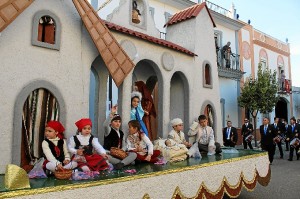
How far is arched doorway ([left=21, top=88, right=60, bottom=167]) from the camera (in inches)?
166

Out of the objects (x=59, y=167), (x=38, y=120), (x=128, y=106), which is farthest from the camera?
(x=128, y=106)

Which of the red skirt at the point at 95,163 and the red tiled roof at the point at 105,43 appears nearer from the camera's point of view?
the red skirt at the point at 95,163

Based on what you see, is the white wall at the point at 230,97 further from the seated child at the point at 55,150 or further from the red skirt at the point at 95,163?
the seated child at the point at 55,150

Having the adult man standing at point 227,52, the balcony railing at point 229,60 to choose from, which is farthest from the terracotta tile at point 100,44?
the adult man standing at point 227,52

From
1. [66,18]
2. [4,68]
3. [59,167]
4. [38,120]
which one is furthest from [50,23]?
[59,167]

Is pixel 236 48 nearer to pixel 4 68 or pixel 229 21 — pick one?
pixel 229 21

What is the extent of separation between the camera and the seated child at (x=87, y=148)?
152 inches

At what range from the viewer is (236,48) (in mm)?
18469

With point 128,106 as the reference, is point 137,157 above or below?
below

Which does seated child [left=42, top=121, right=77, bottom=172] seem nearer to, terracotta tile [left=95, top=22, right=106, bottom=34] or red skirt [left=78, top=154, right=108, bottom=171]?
red skirt [left=78, top=154, right=108, bottom=171]

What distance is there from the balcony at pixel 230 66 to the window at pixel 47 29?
42.0ft

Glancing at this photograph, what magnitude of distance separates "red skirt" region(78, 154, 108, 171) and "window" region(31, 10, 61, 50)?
191 cm

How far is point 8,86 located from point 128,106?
228cm

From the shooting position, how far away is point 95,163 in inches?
151
